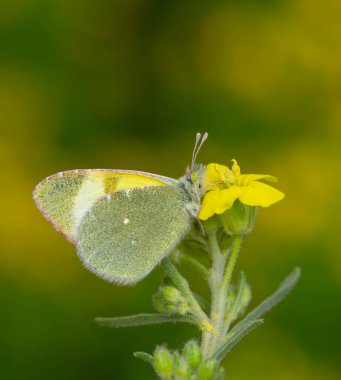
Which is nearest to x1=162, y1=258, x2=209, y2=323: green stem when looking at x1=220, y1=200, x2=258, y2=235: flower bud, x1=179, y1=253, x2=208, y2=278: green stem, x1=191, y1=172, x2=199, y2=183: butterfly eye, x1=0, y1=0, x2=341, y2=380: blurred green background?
x1=179, y1=253, x2=208, y2=278: green stem

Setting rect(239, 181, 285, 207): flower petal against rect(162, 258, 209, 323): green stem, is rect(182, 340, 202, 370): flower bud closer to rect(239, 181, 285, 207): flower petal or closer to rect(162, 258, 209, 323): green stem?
rect(162, 258, 209, 323): green stem

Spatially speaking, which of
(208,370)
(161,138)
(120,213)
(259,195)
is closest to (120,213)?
(120,213)

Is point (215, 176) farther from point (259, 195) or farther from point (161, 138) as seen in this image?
point (161, 138)

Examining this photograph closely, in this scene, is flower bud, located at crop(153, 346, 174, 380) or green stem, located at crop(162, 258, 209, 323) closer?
flower bud, located at crop(153, 346, 174, 380)

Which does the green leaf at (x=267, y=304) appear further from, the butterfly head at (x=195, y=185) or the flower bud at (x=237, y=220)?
the butterfly head at (x=195, y=185)

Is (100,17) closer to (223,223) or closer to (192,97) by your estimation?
(192,97)

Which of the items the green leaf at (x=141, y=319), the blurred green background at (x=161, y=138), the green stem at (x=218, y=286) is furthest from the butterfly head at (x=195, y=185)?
the blurred green background at (x=161, y=138)
